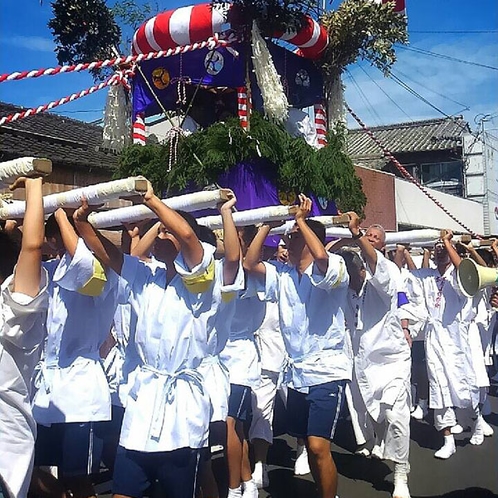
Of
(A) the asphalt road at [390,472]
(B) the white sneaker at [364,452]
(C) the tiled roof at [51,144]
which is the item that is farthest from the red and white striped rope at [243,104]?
(B) the white sneaker at [364,452]

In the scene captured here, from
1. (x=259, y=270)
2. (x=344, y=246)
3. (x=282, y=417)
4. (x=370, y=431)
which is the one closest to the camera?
(x=259, y=270)

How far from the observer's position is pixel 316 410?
4246 millimetres

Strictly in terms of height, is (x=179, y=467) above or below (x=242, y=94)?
below

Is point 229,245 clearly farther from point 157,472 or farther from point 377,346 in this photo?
point 377,346

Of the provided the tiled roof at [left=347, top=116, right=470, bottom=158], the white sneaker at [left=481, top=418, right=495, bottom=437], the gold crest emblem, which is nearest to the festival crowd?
the white sneaker at [left=481, top=418, right=495, bottom=437]

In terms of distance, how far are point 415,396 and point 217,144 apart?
3.89 m

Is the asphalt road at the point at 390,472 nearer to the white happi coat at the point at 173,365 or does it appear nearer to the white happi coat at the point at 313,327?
the white happi coat at the point at 313,327

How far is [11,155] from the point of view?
770 cm

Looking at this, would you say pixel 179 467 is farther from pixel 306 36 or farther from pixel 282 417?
pixel 306 36

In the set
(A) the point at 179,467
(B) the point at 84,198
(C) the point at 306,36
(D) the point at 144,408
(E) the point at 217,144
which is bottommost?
(A) the point at 179,467

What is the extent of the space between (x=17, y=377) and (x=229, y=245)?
1.20m

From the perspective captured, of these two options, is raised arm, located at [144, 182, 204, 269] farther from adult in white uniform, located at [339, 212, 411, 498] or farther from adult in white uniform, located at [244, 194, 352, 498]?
adult in white uniform, located at [339, 212, 411, 498]

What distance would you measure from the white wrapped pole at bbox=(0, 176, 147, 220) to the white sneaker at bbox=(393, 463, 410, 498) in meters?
3.24

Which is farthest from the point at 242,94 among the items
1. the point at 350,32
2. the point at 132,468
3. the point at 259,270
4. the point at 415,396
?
the point at 132,468
